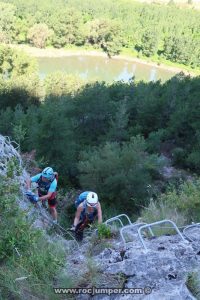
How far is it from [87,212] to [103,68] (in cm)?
7027

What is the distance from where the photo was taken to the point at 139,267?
4.37 meters

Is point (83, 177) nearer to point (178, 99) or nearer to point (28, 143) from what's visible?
point (28, 143)

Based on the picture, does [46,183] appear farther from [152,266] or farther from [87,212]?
[152,266]

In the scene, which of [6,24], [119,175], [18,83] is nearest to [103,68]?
[6,24]

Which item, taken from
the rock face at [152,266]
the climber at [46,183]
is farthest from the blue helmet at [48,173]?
the rock face at [152,266]

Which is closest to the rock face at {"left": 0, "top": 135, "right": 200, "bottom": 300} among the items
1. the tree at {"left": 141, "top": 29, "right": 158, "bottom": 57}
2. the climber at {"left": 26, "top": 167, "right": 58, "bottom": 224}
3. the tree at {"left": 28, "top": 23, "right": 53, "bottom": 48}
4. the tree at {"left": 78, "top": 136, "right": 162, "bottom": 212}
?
the climber at {"left": 26, "top": 167, "right": 58, "bottom": 224}

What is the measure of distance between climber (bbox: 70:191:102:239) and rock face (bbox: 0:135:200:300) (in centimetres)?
156

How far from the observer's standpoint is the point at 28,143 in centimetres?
2534

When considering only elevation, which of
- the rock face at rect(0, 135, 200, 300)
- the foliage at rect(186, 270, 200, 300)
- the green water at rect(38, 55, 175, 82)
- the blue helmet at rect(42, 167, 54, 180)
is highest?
the foliage at rect(186, 270, 200, 300)

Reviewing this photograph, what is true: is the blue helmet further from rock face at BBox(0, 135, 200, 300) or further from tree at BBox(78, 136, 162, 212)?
tree at BBox(78, 136, 162, 212)

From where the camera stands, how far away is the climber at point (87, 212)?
6980mm

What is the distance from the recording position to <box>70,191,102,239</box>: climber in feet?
22.9

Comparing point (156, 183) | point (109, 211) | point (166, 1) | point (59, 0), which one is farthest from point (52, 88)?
point (166, 1)

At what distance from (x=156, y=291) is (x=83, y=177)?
56.6 ft
